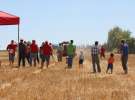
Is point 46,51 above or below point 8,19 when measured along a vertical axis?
below

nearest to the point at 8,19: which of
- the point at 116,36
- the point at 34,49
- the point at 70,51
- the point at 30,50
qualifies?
the point at 70,51

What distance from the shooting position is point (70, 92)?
16.9 meters

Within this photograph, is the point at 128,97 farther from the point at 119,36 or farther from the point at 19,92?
the point at 119,36

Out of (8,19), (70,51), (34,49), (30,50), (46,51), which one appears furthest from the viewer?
(30,50)

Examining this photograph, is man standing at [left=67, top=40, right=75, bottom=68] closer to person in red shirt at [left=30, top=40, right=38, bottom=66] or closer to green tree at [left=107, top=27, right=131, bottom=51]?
person in red shirt at [left=30, top=40, right=38, bottom=66]

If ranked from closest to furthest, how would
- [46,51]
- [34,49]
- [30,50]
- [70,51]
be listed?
[46,51], [70,51], [34,49], [30,50]

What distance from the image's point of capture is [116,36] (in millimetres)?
184375

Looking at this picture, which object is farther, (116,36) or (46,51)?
(116,36)

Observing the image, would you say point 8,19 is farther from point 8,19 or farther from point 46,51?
point 46,51

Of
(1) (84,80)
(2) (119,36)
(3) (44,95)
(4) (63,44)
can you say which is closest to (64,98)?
(3) (44,95)

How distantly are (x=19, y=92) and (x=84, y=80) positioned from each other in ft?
19.4

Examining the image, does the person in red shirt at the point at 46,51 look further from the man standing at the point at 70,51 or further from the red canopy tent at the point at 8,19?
the red canopy tent at the point at 8,19

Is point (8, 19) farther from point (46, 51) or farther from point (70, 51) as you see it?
point (70, 51)

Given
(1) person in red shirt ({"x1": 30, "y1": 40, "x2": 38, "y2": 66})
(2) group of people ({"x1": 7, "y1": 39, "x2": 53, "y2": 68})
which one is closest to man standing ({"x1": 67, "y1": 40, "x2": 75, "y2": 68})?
(2) group of people ({"x1": 7, "y1": 39, "x2": 53, "y2": 68})
